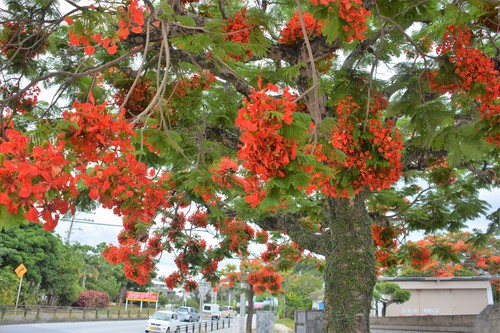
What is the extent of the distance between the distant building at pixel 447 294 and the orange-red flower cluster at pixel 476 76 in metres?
14.5

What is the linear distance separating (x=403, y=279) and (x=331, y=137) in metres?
16.0

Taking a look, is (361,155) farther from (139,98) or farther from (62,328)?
(62,328)

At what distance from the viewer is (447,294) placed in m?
17.5

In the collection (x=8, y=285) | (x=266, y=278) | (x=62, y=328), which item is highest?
(x=266, y=278)

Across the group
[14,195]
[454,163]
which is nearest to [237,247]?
[454,163]

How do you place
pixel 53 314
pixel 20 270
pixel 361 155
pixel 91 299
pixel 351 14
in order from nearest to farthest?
pixel 351 14
pixel 361 155
pixel 20 270
pixel 53 314
pixel 91 299

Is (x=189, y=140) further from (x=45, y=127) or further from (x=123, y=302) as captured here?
(x=123, y=302)

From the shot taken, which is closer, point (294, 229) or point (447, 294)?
point (294, 229)

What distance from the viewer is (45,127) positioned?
2.44 metres

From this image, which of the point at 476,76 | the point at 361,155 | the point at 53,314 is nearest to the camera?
the point at 476,76

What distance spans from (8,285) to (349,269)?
20.8 metres

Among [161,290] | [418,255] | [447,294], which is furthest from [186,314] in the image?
[418,255]

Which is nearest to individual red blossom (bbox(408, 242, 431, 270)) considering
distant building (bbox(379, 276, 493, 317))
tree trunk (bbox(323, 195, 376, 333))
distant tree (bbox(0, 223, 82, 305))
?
distant building (bbox(379, 276, 493, 317))

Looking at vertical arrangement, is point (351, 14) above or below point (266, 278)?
above
